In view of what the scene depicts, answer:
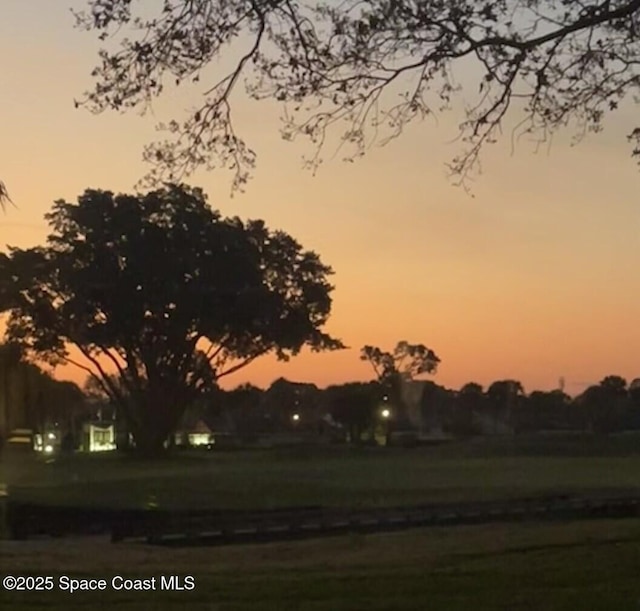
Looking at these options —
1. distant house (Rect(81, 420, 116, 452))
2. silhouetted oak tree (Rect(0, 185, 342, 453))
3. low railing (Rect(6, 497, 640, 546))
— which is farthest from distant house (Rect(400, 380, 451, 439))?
low railing (Rect(6, 497, 640, 546))

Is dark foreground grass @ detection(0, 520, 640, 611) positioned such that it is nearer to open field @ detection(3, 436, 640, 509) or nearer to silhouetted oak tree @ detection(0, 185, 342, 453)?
open field @ detection(3, 436, 640, 509)

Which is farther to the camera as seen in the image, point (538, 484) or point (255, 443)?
point (255, 443)

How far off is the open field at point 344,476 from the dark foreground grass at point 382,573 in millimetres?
13779

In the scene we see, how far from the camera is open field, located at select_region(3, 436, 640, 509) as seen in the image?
34281 millimetres

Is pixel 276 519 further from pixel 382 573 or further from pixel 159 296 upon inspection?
pixel 159 296

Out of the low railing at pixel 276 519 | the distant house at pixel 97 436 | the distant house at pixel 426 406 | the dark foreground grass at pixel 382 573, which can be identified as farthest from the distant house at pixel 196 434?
the dark foreground grass at pixel 382 573

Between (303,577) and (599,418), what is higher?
(599,418)

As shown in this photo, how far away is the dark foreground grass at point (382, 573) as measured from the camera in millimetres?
9867

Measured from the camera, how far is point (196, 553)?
18.0m

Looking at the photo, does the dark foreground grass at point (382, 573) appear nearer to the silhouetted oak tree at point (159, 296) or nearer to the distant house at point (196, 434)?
the silhouetted oak tree at point (159, 296)

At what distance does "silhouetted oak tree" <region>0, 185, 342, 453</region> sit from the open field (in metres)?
4.01

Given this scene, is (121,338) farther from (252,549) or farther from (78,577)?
(78,577)

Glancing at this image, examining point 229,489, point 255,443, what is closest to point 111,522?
point 229,489

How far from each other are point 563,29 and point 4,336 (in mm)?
42633
